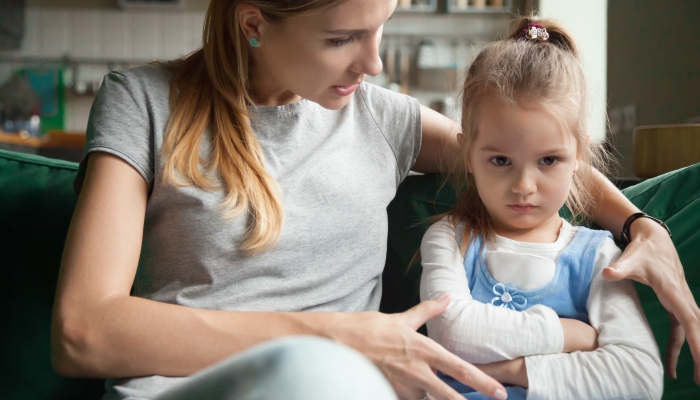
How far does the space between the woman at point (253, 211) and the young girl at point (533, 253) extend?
0.22 ft

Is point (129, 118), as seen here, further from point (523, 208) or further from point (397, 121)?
point (523, 208)

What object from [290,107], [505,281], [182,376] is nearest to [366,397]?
[182,376]

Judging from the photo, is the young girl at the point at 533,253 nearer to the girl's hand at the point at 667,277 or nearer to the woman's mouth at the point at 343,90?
the girl's hand at the point at 667,277

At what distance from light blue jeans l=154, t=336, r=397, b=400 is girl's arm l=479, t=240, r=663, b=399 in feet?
1.52

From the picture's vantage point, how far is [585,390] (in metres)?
0.85

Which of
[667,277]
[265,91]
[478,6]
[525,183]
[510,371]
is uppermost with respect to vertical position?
[478,6]

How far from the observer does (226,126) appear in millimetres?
1037

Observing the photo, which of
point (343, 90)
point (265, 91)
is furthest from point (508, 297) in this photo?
point (265, 91)

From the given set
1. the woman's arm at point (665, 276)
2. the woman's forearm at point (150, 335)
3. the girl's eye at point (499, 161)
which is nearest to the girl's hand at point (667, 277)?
the woman's arm at point (665, 276)

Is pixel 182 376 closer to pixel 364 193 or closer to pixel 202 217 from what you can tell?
pixel 202 217

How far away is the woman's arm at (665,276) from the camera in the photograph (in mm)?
914

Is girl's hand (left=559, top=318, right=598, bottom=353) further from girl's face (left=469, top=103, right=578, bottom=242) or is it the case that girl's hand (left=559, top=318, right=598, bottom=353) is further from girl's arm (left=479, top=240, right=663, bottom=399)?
girl's face (left=469, top=103, right=578, bottom=242)

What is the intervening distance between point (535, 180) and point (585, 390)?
1.03 ft

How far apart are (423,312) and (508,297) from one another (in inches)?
6.6
